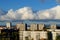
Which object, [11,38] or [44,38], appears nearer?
[44,38]

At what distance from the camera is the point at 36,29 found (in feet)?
75.4

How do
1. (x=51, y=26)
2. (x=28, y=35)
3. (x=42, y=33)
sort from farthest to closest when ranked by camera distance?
(x=51, y=26) < (x=28, y=35) < (x=42, y=33)

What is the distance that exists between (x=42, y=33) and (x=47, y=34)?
37 centimetres

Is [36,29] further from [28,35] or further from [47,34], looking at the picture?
[47,34]

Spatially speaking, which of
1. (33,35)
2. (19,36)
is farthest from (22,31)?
(33,35)

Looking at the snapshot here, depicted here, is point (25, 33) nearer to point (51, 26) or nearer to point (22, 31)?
point (22, 31)

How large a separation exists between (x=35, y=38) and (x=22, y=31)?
2.63 m

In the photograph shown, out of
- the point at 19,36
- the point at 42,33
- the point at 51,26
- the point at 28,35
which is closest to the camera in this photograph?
the point at 42,33

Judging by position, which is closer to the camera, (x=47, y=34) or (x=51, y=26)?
(x=47, y=34)

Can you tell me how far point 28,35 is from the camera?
846 inches

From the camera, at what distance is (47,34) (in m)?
19.6

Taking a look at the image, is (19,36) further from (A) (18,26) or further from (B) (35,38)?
(B) (35,38)

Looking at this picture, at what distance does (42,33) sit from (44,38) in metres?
0.41

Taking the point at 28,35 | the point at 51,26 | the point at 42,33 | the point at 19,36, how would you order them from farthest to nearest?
the point at 51,26 < the point at 19,36 < the point at 28,35 < the point at 42,33
